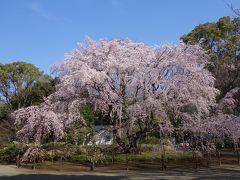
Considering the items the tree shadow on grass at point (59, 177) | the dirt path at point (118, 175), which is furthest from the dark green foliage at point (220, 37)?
the tree shadow on grass at point (59, 177)

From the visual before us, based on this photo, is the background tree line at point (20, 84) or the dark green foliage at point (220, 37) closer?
the dark green foliage at point (220, 37)

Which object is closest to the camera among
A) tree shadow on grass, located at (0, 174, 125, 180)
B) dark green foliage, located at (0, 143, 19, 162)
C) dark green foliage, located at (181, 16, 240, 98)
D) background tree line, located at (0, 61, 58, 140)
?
tree shadow on grass, located at (0, 174, 125, 180)

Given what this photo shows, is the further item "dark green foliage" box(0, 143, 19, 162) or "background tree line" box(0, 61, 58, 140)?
"background tree line" box(0, 61, 58, 140)

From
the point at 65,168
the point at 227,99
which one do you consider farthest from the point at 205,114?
the point at 65,168

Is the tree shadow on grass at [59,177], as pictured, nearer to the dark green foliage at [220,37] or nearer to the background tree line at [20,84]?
the dark green foliage at [220,37]

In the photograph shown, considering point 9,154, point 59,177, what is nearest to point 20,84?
point 9,154

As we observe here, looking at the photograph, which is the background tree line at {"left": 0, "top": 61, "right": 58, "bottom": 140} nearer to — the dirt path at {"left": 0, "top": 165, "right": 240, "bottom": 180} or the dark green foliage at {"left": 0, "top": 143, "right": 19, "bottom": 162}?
the dark green foliage at {"left": 0, "top": 143, "right": 19, "bottom": 162}

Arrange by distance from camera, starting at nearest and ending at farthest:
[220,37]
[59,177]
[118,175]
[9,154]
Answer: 1. [59,177]
2. [118,175]
3. [9,154]
4. [220,37]

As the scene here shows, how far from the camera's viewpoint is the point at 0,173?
17.0m

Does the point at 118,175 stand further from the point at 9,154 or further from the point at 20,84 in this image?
the point at 20,84

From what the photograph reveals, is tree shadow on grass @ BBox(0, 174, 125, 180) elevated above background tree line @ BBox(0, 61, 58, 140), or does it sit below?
below

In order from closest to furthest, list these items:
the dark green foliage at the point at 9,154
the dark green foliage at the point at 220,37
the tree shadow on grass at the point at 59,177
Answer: the tree shadow on grass at the point at 59,177
the dark green foliage at the point at 9,154
the dark green foliage at the point at 220,37

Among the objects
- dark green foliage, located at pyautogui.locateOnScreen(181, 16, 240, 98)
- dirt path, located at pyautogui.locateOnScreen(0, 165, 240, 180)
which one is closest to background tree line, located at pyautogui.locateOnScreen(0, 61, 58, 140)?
dark green foliage, located at pyautogui.locateOnScreen(181, 16, 240, 98)

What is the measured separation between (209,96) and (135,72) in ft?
13.7
